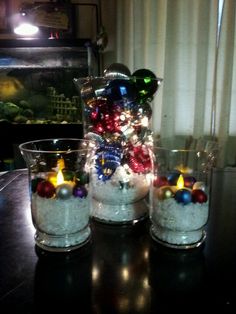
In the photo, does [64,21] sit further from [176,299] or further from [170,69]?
[176,299]

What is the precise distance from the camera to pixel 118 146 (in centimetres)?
67

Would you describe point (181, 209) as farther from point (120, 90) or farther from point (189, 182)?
point (120, 90)

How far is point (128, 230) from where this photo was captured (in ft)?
2.14

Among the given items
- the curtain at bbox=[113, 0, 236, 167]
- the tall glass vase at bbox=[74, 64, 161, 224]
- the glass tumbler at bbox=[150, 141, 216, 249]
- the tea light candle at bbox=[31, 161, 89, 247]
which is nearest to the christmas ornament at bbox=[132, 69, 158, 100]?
the tall glass vase at bbox=[74, 64, 161, 224]

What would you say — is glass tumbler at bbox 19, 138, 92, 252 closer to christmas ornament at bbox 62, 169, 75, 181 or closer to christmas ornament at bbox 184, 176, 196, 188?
christmas ornament at bbox 62, 169, 75, 181

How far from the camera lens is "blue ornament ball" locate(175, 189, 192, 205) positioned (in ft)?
1.81

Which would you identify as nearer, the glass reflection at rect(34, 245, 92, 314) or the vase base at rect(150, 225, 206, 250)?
the glass reflection at rect(34, 245, 92, 314)

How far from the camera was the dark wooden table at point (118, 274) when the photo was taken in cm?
41

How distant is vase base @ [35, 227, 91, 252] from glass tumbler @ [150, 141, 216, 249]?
14 centimetres

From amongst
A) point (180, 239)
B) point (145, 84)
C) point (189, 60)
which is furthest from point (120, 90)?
point (189, 60)

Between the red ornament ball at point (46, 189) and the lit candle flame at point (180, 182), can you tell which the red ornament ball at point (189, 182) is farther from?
the red ornament ball at point (46, 189)

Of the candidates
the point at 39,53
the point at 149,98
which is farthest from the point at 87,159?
the point at 39,53

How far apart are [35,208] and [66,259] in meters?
0.10

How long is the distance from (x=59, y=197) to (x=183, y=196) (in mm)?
204
